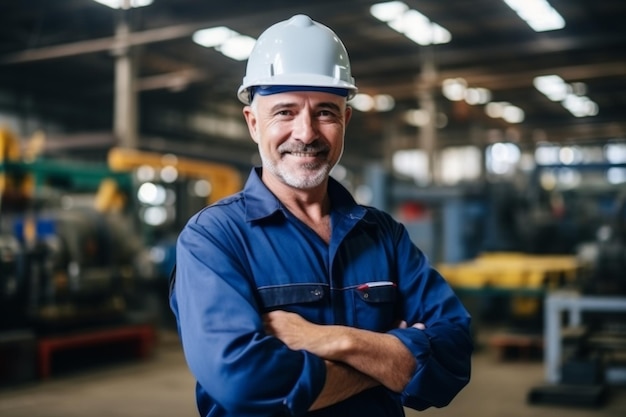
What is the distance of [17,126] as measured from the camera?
14906 millimetres

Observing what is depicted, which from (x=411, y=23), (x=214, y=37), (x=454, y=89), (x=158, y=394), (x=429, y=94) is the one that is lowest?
(x=158, y=394)

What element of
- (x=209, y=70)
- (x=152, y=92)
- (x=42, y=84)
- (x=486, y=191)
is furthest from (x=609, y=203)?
(x=42, y=84)

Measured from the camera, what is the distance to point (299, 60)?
1.83 meters

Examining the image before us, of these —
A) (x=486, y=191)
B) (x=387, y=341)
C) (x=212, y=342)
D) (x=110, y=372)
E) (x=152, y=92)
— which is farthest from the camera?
(x=152, y=92)

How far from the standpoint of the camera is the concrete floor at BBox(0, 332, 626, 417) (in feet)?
19.3

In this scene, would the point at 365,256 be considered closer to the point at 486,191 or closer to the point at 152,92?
the point at 486,191

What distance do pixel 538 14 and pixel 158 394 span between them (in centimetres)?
864

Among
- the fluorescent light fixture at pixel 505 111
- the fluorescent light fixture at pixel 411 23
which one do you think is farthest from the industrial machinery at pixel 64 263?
the fluorescent light fixture at pixel 505 111

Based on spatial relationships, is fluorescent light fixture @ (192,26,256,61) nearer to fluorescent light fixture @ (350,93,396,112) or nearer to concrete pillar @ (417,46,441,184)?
concrete pillar @ (417,46,441,184)

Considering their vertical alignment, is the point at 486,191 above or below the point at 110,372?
above

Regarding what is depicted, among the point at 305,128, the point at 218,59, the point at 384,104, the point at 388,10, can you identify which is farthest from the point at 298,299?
the point at 384,104

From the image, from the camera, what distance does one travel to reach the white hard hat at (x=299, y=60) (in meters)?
1.80

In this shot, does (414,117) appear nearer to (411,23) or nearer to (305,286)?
(411,23)

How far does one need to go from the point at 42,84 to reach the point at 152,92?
96.2 inches
